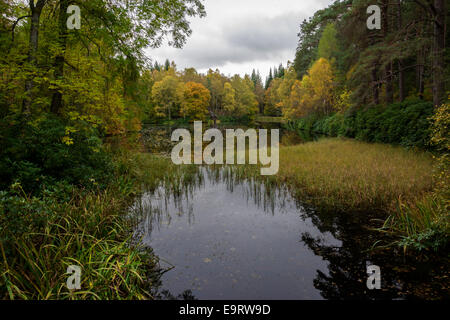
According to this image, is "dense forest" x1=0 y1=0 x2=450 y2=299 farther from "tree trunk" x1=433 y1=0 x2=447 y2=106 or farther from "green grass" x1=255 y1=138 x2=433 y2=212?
"green grass" x1=255 y1=138 x2=433 y2=212

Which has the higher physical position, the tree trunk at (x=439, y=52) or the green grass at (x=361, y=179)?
the tree trunk at (x=439, y=52)

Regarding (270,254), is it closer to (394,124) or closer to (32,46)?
(32,46)

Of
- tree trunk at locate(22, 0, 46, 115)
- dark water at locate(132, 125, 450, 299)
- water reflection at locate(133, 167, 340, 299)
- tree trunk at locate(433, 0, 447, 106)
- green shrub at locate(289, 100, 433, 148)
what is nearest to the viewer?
dark water at locate(132, 125, 450, 299)

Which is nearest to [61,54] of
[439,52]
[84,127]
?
[84,127]

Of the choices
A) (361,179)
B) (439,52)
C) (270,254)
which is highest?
(439,52)

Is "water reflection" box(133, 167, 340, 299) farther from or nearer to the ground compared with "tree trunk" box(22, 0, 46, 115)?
nearer to the ground

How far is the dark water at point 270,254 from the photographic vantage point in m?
3.80

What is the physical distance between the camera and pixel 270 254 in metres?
5.00

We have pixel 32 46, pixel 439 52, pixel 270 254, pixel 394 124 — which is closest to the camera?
pixel 270 254

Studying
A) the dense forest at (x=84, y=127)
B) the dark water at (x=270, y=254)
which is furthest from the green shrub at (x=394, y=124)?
the dark water at (x=270, y=254)

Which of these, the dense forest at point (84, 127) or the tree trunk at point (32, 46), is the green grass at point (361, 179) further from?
the tree trunk at point (32, 46)

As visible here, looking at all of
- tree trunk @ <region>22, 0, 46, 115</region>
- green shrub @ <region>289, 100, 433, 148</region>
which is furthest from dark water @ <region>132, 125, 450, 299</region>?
green shrub @ <region>289, 100, 433, 148</region>

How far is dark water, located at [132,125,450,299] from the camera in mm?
3797

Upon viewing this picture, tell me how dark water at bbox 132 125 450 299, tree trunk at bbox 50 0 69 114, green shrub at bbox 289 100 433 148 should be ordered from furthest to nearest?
green shrub at bbox 289 100 433 148 → tree trunk at bbox 50 0 69 114 → dark water at bbox 132 125 450 299
